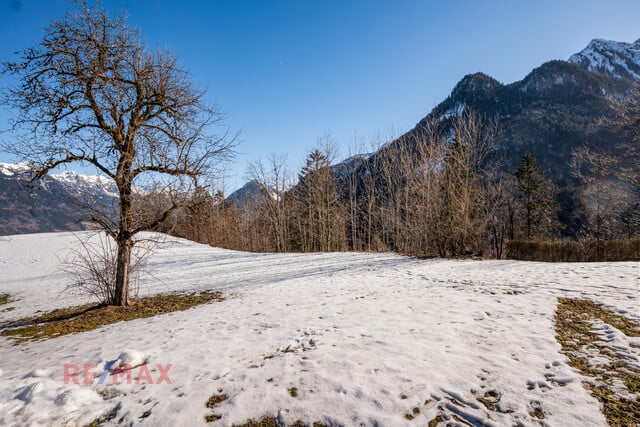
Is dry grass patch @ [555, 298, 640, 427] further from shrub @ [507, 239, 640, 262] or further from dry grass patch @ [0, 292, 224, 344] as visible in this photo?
shrub @ [507, 239, 640, 262]

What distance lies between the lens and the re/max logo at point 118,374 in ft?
10.0

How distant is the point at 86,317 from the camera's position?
6191 millimetres

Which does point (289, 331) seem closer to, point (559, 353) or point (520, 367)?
point (520, 367)

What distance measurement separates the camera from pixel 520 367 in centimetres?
291

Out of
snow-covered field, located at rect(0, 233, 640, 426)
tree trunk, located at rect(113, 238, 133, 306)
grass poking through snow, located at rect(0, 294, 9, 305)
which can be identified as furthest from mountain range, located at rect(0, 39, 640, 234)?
snow-covered field, located at rect(0, 233, 640, 426)

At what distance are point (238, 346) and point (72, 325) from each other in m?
4.45

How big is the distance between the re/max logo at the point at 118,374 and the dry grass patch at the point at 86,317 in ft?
8.49

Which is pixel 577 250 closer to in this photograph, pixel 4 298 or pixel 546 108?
pixel 4 298

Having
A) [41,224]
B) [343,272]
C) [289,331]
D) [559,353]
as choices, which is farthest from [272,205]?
[41,224]

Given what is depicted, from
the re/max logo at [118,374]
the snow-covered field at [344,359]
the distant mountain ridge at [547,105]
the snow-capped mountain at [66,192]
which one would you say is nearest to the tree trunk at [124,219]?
the snow-capped mountain at [66,192]

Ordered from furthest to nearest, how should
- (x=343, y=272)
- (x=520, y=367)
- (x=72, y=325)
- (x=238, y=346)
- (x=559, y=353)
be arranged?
(x=343, y=272) → (x=72, y=325) → (x=238, y=346) → (x=559, y=353) → (x=520, y=367)

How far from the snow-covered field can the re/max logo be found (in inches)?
3.6

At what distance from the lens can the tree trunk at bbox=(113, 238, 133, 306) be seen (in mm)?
6367

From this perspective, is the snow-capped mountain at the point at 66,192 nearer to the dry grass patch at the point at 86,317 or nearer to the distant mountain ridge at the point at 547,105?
the dry grass patch at the point at 86,317
